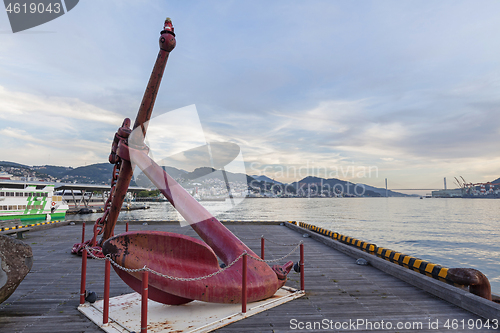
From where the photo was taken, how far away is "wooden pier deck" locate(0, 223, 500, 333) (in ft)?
13.4

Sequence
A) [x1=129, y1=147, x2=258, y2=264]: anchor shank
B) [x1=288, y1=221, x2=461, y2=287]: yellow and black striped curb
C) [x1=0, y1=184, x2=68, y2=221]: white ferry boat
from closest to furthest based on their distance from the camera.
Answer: [x1=129, y1=147, x2=258, y2=264]: anchor shank, [x1=288, y1=221, x2=461, y2=287]: yellow and black striped curb, [x1=0, y1=184, x2=68, y2=221]: white ferry boat

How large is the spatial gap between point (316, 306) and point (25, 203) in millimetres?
34964

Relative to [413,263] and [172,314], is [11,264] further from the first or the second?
[413,263]

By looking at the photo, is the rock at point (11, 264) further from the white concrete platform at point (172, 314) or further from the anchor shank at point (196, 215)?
the anchor shank at point (196, 215)

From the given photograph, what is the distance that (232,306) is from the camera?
4.85 meters

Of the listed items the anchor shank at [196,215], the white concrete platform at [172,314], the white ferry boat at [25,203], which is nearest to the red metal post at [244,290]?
the white concrete platform at [172,314]

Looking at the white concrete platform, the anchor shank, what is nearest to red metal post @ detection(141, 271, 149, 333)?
the white concrete platform

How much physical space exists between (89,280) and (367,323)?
5899 millimetres

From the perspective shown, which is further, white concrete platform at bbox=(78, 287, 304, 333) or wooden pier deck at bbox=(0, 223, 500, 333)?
wooden pier deck at bbox=(0, 223, 500, 333)

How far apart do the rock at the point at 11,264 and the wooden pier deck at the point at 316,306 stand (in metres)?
0.51

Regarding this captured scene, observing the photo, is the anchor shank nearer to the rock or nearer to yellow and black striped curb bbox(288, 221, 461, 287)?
the rock

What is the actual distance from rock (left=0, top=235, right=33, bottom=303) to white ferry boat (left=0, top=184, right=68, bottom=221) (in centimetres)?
3108

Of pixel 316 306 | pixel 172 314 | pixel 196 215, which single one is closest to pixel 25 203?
pixel 196 215

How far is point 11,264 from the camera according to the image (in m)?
4.25
